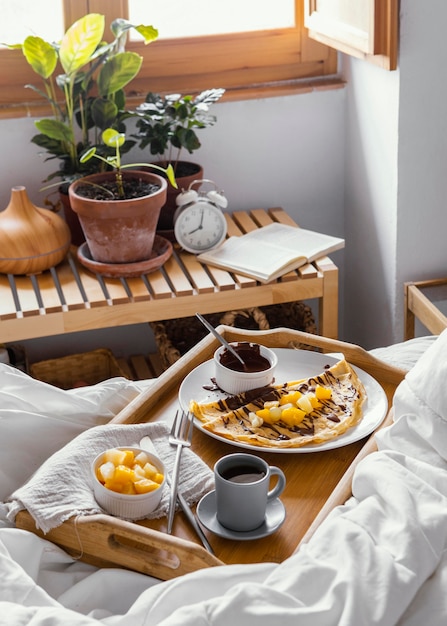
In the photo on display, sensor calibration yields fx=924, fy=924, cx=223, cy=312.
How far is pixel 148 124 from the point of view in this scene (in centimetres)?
247

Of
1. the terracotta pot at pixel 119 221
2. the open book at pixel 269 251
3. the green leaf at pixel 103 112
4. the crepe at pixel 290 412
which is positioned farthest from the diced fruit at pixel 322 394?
the green leaf at pixel 103 112

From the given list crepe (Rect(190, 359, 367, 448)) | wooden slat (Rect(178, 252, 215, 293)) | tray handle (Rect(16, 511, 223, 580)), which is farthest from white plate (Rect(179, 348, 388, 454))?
wooden slat (Rect(178, 252, 215, 293))

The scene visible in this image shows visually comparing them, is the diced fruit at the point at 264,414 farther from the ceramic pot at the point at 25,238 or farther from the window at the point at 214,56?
the window at the point at 214,56

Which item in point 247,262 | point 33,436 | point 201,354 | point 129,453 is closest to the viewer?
point 129,453

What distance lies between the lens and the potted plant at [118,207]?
7.38 feet

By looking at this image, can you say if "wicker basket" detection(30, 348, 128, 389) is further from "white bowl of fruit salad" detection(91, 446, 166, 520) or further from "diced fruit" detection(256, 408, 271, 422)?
"white bowl of fruit salad" detection(91, 446, 166, 520)

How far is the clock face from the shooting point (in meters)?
2.42

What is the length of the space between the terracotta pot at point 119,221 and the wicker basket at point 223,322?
0.83 feet

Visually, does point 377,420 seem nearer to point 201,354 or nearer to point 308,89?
point 201,354

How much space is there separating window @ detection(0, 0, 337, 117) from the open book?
1.46 ft

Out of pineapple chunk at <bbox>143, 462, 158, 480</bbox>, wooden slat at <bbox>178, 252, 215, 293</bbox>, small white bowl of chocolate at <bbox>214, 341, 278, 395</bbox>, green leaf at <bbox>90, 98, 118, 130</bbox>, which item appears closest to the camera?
pineapple chunk at <bbox>143, 462, 158, 480</bbox>

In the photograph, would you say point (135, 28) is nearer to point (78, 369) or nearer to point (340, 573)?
point (78, 369)

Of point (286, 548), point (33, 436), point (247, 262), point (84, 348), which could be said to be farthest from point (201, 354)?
point (84, 348)

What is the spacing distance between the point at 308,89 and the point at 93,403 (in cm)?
149
